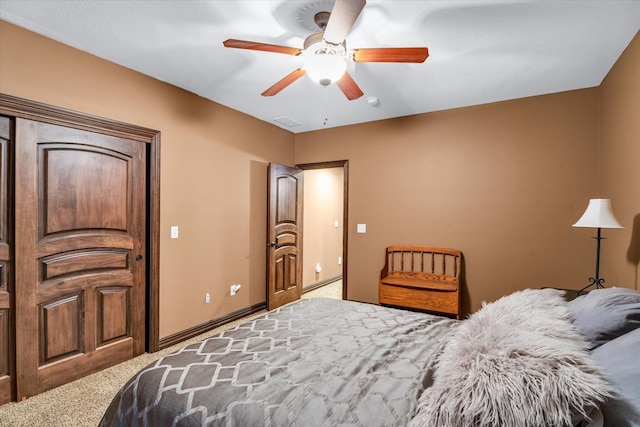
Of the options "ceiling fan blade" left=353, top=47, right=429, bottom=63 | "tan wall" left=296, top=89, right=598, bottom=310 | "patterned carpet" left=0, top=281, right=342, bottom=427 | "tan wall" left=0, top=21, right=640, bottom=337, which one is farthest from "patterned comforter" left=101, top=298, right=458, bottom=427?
"tan wall" left=296, top=89, right=598, bottom=310

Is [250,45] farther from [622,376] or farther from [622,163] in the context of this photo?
[622,163]

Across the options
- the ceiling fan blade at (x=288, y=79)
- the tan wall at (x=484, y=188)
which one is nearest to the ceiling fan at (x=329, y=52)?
the ceiling fan blade at (x=288, y=79)

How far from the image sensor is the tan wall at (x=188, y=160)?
2.24m

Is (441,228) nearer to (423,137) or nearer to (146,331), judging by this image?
(423,137)

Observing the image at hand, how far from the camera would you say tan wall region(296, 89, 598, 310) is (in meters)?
3.11

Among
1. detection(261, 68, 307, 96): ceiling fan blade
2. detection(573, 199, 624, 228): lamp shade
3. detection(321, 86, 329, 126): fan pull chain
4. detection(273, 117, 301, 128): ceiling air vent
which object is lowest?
detection(573, 199, 624, 228): lamp shade

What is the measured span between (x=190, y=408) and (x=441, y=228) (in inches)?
129

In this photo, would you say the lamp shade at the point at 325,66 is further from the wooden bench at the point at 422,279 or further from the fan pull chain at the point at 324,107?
the wooden bench at the point at 422,279

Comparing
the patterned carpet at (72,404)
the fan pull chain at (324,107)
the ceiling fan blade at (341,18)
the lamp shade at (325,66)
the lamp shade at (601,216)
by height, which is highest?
the fan pull chain at (324,107)

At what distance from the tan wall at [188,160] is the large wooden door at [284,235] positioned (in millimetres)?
162

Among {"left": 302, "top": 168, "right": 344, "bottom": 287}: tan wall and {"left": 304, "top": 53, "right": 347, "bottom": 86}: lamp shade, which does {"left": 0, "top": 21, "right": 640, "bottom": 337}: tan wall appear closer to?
{"left": 302, "top": 168, "right": 344, "bottom": 287}: tan wall

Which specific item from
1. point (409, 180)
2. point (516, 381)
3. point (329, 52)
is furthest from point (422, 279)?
point (516, 381)

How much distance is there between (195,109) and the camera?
3.26 m

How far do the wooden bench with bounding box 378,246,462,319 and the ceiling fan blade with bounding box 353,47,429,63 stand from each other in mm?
2420
